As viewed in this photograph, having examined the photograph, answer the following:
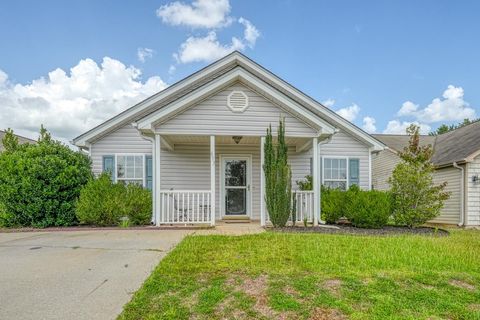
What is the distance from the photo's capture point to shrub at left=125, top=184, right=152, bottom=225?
31.9 ft

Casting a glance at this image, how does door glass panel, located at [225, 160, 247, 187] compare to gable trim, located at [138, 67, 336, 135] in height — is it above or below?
below

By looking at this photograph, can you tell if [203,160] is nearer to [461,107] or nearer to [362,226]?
[362,226]

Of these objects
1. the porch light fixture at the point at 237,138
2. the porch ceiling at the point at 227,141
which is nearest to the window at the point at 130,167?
the porch ceiling at the point at 227,141

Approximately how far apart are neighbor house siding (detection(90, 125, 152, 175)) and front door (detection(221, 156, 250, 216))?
2911 mm

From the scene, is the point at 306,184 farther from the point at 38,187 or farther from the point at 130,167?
the point at 38,187

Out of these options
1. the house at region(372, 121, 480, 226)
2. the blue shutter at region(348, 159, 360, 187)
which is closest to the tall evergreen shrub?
the blue shutter at region(348, 159, 360, 187)

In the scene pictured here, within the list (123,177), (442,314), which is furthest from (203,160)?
(442,314)

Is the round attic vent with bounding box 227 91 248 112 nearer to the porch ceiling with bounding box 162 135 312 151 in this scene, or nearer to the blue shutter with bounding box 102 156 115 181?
the porch ceiling with bounding box 162 135 312 151

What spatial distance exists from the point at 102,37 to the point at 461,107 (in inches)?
1597

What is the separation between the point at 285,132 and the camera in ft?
31.8

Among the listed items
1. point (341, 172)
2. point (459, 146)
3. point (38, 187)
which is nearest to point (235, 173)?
point (341, 172)

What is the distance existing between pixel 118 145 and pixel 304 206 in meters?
6.88

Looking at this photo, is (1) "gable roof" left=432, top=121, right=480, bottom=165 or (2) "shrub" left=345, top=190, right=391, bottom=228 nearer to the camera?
(2) "shrub" left=345, top=190, right=391, bottom=228

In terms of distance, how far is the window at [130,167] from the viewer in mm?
11781
